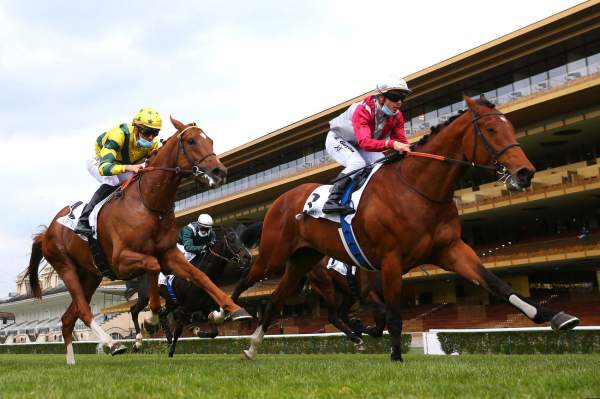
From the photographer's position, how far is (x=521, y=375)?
4.28 metres

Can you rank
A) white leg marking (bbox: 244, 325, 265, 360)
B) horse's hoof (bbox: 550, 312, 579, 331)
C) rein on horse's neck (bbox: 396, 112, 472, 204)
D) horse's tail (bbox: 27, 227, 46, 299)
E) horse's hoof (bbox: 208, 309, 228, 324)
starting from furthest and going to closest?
horse's tail (bbox: 27, 227, 46, 299)
white leg marking (bbox: 244, 325, 265, 360)
rein on horse's neck (bbox: 396, 112, 472, 204)
horse's hoof (bbox: 208, 309, 228, 324)
horse's hoof (bbox: 550, 312, 579, 331)

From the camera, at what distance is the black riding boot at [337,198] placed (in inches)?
261

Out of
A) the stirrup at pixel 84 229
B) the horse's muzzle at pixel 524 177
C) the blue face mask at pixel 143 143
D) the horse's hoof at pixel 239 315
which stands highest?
the blue face mask at pixel 143 143

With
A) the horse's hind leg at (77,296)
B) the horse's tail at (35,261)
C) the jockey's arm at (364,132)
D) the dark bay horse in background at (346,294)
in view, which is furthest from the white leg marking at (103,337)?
the dark bay horse in background at (346,294)

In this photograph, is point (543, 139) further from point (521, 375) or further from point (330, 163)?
point (521, 375)

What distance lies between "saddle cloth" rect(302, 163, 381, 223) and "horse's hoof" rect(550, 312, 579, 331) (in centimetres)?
236

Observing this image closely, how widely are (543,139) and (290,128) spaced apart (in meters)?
16.4

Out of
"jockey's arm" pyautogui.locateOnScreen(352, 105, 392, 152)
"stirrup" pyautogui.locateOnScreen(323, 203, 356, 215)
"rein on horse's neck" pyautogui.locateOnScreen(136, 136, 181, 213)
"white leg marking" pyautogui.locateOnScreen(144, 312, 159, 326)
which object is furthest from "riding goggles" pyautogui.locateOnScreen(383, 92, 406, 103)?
"white leg marking" pyautogui.locateOnScreen(144, 312, 159, 326)

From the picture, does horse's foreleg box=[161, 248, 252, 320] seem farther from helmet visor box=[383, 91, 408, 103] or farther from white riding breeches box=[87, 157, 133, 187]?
helmet visor box=[383, 91, 408, 103]

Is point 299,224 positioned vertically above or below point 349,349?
above

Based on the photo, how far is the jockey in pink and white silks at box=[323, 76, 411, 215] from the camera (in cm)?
670

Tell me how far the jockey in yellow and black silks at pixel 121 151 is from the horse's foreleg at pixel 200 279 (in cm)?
112

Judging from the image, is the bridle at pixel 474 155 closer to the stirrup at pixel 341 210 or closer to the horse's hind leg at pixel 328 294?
the stirrup at pixel 341 210

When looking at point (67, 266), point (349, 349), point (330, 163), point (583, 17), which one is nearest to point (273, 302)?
point (67, 266)
